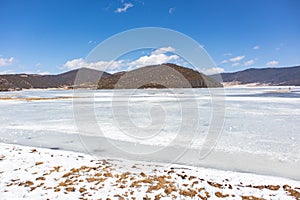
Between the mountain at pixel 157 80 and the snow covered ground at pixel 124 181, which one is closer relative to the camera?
the snow covered ground at pixel 124 181

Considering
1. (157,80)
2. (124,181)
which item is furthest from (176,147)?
(157,80)

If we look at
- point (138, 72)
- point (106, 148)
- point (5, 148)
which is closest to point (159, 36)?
point (106, 148)

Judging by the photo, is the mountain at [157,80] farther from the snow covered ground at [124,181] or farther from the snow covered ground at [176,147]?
the snow covered ground at [124,181]

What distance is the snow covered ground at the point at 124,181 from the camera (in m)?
5.00

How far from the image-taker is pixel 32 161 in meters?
7.17

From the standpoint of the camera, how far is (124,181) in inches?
227

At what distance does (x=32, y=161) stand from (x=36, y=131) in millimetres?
5243

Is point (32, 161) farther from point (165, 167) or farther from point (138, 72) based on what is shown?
point (138, 72)

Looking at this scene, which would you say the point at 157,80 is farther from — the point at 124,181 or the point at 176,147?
the point at 124,181

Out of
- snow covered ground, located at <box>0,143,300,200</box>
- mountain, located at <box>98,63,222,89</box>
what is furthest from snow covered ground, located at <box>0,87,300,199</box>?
mountain, located at <box>98,63,222,89</box>

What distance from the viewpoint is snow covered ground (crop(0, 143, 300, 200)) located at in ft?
16.4

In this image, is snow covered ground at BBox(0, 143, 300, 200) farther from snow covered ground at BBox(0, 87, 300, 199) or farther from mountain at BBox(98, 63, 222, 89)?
mountain at BBox(98, 63, 222, 89)

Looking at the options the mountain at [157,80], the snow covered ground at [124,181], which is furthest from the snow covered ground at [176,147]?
the mountain at [157,80]

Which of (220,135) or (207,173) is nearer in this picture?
(207,173)
